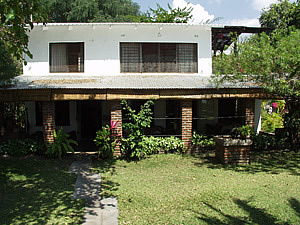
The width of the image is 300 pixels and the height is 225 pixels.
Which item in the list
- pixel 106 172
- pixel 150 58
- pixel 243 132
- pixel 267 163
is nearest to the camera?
pixel 106 172

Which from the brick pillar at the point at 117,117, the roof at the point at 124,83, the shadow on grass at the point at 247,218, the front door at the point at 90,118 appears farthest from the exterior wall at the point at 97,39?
the shadow on grass at the point at 247,218

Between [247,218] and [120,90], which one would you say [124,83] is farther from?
[247,218]

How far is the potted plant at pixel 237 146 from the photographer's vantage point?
823 centimetres

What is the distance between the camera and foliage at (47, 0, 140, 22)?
22.6 meters

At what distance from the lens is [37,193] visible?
19.8 feet

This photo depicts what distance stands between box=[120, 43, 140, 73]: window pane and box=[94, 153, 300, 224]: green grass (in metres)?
4.70

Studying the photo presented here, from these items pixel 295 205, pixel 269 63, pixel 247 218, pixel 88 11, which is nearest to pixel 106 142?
pixel 247 218

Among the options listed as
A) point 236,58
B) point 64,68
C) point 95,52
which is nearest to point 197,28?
point 236,58

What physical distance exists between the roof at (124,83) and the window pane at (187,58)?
0.81 metres

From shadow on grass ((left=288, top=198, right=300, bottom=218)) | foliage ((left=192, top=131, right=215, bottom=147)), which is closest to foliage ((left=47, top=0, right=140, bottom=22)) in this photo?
foliage ((left=192, top=131, right=215, bottom=147))

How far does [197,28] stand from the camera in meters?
12.0

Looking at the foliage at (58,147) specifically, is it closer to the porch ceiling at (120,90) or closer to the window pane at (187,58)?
the porch ceiling at (120,90)

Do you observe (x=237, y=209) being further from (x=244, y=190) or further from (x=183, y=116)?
(x=183, y=116)

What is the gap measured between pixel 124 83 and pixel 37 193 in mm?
5152
